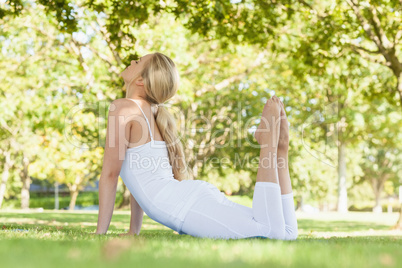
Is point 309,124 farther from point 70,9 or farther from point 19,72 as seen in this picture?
point 70,9

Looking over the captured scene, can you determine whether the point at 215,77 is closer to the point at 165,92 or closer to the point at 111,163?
the point at 165,92

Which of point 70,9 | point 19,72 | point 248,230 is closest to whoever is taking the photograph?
point 248,230

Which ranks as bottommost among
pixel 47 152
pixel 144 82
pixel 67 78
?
pixel 47 152

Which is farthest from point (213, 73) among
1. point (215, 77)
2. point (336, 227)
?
point (336, 227)

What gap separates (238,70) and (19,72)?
32.9 ft

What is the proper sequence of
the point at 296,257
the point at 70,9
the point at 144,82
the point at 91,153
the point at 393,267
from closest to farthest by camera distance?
1. the point at 393,267
2. the point at 296,257
3. the point at 144,82
4. the point at 70,9
5. the point at 91,153

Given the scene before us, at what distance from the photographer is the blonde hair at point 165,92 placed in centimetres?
473

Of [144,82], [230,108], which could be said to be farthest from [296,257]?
[230,108]

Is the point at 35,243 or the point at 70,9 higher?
the point at 70,9

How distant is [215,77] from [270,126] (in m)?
19.5

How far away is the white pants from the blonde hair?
71 centimetres

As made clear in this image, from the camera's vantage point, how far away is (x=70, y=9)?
8969 mm

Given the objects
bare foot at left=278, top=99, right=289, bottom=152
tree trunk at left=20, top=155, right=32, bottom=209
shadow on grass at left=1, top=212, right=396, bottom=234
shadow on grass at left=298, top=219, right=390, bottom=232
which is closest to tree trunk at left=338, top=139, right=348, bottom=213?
shadow on grass at left=298, top=219, right=390, bottom=232

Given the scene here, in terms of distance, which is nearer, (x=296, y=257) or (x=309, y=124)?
(x=296, y=257)
